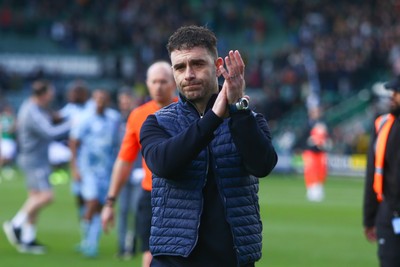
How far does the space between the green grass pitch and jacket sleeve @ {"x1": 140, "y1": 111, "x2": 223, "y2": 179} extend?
26.9ft

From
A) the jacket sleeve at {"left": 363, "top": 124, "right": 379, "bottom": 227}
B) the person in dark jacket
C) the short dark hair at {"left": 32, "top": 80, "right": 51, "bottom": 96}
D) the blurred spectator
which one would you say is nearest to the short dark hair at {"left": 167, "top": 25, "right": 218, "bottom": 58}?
the person in dark jacket

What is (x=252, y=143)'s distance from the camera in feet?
17.9

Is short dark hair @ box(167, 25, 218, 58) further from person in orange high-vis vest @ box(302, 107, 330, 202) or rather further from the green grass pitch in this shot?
person in orange high-vis vest @ box(302, 107, 330, 202)

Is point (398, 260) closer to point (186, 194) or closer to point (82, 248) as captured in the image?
point (186, 194)

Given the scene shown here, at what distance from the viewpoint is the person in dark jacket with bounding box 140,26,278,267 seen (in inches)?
222

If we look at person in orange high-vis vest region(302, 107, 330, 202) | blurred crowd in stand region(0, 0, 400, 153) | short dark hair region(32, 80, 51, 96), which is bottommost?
short dark hair region(32, 80, 51, 96)

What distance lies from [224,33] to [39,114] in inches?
1339

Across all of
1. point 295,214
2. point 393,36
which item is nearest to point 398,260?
point 295,214

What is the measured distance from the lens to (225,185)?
18.7 feet

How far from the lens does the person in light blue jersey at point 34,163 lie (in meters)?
15.4

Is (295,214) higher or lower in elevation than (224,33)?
lower

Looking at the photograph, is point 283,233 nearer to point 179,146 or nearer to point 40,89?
point 40,89

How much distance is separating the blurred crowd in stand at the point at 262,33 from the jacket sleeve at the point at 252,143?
35.1 m

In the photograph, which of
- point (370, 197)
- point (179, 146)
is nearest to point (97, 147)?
point (370, 197)
